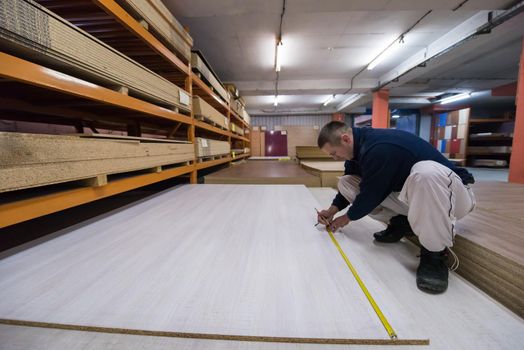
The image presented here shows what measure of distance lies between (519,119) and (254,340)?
6352 millimetres

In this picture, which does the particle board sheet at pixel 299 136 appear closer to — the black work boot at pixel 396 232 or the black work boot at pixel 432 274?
the black work boot at pixel 396 232

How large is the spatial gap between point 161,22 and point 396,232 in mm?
3248

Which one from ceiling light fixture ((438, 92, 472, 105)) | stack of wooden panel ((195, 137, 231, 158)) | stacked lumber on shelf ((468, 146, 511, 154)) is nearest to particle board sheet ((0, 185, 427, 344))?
stack of wooden panel ((195, 137, 231, 158))

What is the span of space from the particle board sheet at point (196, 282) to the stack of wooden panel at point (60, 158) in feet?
1.48

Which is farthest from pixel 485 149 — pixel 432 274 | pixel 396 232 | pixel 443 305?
pixel 443 305

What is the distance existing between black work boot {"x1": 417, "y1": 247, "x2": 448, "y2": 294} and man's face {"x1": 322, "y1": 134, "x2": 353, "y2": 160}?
2.41 ft

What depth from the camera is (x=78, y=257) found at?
1.24 m

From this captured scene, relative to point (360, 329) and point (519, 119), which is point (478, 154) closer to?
point (519, 119)

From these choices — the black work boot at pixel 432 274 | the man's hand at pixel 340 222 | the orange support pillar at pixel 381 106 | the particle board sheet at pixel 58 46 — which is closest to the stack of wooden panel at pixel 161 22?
the particle board sheet at pixel 58 46

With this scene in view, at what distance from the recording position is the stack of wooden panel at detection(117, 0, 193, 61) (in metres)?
2.09

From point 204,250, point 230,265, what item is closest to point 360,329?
point 230,265

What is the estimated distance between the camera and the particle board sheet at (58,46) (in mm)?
1124

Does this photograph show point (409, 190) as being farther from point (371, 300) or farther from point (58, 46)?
point (58, 46)

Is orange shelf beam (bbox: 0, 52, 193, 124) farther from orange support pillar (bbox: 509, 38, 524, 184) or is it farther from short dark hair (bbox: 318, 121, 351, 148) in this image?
orange support pillar (bbox: 509, 38, 524, 184)
